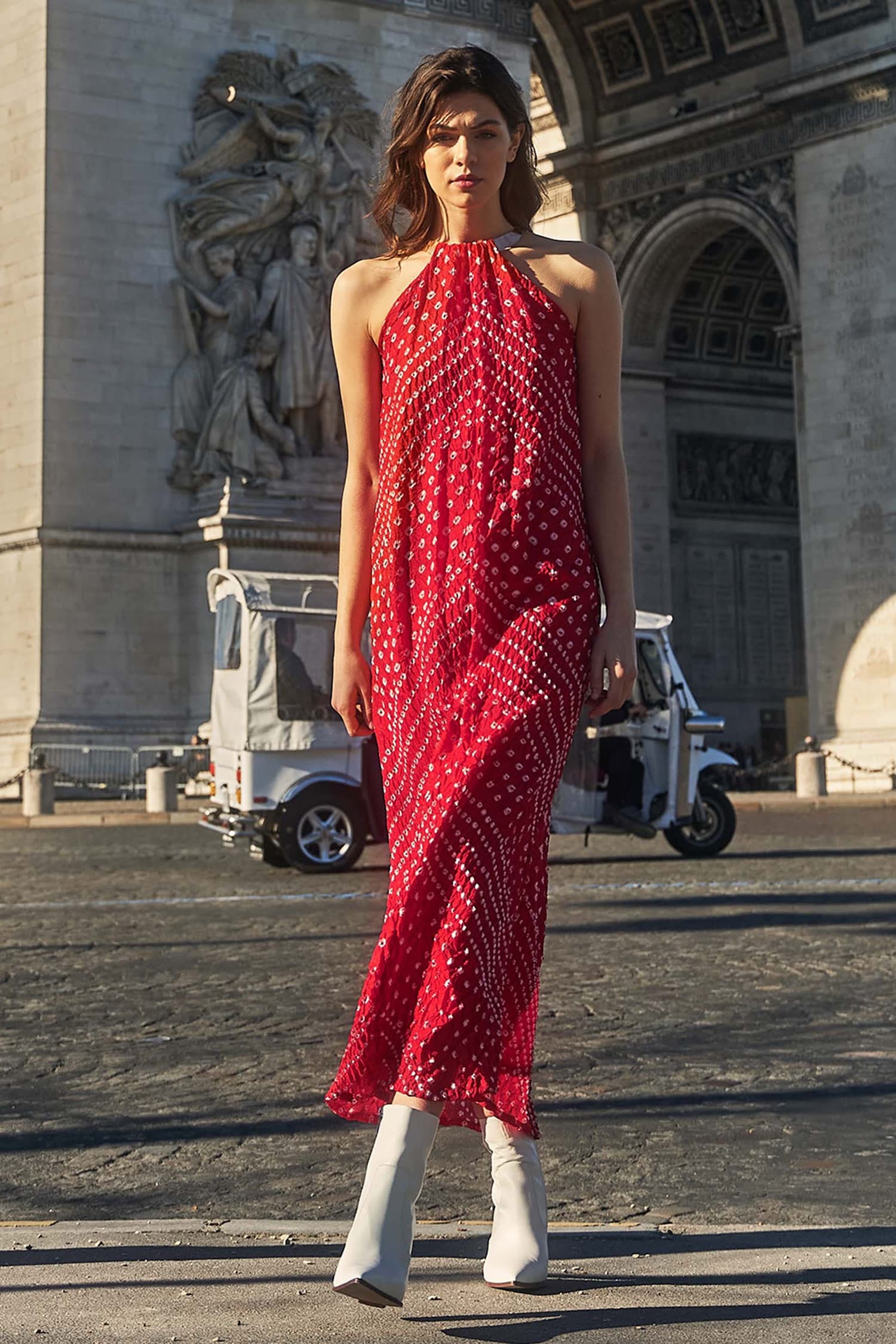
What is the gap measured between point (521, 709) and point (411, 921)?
36 cm

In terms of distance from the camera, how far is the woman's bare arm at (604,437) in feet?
11.4

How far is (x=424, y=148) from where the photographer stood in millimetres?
3615

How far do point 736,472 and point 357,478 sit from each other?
33.6 metres

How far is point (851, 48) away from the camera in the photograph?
30.1 metres

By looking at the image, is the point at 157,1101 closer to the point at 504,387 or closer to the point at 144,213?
the point at 504,387

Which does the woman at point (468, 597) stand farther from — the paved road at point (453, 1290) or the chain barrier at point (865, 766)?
the chain barrier at point (865, 766)

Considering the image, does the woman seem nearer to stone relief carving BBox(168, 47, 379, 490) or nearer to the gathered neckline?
the gathered neckline

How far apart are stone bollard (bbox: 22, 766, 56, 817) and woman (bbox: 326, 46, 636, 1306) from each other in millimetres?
17958

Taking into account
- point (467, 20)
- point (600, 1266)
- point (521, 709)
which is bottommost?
point (600, 1266)

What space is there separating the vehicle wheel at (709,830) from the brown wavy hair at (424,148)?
12041mm

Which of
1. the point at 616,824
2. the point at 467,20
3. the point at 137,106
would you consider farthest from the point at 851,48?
the point at 616,824

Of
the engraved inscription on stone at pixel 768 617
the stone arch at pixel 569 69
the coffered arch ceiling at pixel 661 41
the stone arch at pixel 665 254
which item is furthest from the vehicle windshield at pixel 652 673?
the stone arch at pixel 569 69

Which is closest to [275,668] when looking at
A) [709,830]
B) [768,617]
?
[709,830]

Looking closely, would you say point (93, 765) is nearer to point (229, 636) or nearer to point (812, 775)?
point (229, 636)
